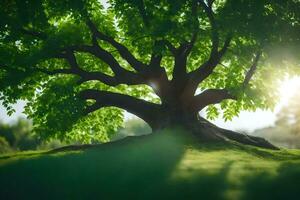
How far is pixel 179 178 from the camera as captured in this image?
17609 millimetres

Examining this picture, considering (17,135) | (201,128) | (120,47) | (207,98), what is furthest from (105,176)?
(17,135)

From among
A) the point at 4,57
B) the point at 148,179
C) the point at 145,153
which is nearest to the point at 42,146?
the point at 4,57

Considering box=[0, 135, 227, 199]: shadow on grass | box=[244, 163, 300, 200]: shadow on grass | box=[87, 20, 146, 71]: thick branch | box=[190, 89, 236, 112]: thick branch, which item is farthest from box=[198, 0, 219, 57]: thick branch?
box=[244, 163, 300, 200]: shadow on grass

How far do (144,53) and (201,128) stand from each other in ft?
21.2

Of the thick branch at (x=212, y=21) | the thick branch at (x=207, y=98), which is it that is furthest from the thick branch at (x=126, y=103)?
the thick branch at (x=212, y=21)

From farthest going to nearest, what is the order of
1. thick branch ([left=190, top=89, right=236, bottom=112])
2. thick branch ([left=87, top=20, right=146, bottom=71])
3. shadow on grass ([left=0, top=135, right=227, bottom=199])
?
thick branch ([left=190, top=89, right=236, bottom=112]) < thick branch ([left=87, top=20, right=146, bottom=71]) < shadow on grass ([left=0, top=135, right=227, bottom=199])

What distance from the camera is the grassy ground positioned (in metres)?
16.1

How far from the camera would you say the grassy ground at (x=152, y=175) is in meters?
16.1

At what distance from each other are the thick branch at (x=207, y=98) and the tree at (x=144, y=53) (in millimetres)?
68

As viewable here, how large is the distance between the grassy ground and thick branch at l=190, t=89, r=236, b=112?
19.5 ft

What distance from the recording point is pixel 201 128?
30547 mm

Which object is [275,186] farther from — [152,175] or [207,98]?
[207,98]

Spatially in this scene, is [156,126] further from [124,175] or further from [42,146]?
[42,146]

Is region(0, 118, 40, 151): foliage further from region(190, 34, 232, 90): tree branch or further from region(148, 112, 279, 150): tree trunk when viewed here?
region(190, 34, 232, 90): tree branch
